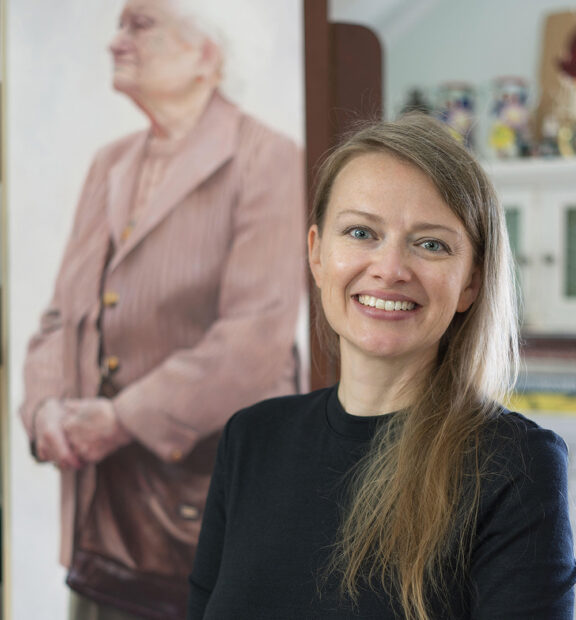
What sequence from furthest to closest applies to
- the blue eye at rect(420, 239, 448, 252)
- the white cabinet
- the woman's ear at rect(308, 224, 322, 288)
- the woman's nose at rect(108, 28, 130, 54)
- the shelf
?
the white cabinet, the shelf, the woman's nose at rect(108, 28, 130, 54), the woman's ear at rect(308, 224, 322, 288), the blue eye at rect(420, 239, 448, 252)

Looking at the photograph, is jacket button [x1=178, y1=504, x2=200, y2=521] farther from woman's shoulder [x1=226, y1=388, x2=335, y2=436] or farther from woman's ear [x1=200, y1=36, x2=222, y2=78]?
woman's ear [x1=200, y1=36, x2=222, y2=78]

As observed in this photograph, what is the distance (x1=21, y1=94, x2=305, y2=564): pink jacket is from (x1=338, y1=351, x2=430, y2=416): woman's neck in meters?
0.33

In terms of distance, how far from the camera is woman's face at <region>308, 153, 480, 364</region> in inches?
31.4

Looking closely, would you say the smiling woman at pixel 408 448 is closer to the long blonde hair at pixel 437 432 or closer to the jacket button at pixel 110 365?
the long blonde hair at pixel 437 432

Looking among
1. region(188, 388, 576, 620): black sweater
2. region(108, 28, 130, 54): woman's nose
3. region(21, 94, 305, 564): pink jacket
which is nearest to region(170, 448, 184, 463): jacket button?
region(21, 94, 305, 564): pink jacket

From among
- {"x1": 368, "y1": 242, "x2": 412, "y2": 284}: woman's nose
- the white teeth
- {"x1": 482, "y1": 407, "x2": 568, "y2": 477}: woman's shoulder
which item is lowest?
{"x1": 482, "y1": 407, "x2": 568, "y2": 477}: woman's shoulder

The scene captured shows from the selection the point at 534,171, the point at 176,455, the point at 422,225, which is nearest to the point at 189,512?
the point at 176,455

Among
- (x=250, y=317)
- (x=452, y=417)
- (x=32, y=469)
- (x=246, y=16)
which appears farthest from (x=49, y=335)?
(x=452, y=417)

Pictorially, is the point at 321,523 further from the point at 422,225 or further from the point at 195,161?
the point at 195,161

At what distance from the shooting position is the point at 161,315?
127 cm

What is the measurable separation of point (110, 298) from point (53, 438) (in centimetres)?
29

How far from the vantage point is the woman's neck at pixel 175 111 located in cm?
124

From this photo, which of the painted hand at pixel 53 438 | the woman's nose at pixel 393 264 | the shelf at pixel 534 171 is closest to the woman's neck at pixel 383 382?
the woman's nose at pixel 393 264

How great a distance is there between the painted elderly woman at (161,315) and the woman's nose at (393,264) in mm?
403
